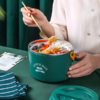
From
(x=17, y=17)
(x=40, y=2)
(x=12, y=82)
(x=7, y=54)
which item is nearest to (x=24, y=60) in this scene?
(x=7, y=54)

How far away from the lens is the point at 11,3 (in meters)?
1.42

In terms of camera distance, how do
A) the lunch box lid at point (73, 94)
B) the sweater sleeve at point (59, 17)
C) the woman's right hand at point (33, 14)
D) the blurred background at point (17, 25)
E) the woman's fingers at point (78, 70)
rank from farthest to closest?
the blurred background at point (17, 25) < the sweater sleeve at point (59, 17) < the woman's right hand at point (33, 14) < the woman's fingers at point (78, 70) < the lunch box lid at point (73, 94)

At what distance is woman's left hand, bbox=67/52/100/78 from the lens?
0.67 metres

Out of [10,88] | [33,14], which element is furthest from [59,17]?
[10,88]

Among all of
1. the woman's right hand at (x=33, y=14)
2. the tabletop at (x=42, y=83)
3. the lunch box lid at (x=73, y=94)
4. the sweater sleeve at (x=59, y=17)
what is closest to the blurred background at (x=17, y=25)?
the sweater sleeve at (x=59, y=17)

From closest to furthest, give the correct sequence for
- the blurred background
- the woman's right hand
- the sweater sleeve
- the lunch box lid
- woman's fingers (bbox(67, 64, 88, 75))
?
1. the lunch box lid
2. woman's fingers (bbox(67, 64, 88, 75))
3. the woman's right hand
4. the sweater sleeve
5. the blurred background

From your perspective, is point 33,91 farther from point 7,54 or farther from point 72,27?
point 72,27

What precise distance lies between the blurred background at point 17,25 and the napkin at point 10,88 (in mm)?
764

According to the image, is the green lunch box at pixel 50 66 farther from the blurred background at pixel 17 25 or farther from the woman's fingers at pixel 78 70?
the blurred background at pixel 17 25

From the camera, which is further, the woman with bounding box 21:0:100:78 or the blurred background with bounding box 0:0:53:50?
the blurred background with bounding box 0:0:53:50

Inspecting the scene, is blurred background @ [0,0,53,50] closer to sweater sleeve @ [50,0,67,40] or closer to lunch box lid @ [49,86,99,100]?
sweater sleeve @ [50,0,67,40]

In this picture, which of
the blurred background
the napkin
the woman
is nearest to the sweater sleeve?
the woman

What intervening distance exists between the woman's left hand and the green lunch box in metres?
0.03

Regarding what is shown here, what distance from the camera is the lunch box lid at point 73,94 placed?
→ 0.52m
